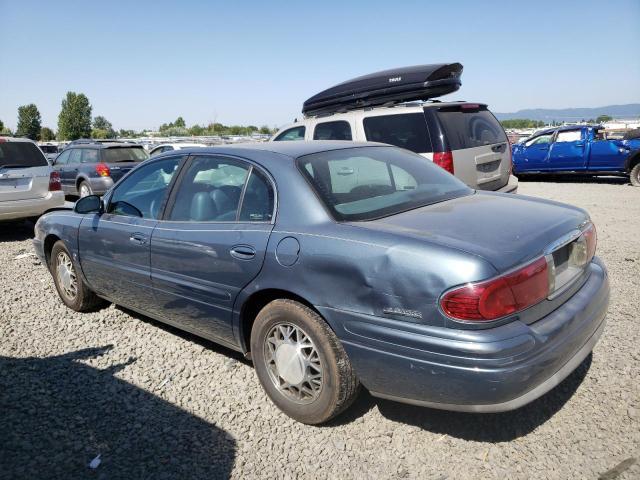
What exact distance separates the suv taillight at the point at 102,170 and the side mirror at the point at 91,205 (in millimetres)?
8272

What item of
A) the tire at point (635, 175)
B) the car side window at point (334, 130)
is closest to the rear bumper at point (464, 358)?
the car side window at point (334, 130)

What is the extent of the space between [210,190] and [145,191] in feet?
A: 2.83

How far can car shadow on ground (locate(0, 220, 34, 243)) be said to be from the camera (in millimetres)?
8707

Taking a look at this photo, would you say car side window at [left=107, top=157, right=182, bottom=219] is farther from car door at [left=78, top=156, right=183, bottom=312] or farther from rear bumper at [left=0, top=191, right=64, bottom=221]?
rear bumper at [left=0, top=191, right=64, bottom=221]

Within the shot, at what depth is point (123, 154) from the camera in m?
12.5

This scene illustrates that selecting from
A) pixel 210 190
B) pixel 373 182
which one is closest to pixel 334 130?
pixel 210 190

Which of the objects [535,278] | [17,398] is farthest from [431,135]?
[17,398]

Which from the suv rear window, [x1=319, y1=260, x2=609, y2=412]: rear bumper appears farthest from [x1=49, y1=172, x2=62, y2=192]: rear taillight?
[x1=319, y1=260, x2=609, y2=412]: rear bumper

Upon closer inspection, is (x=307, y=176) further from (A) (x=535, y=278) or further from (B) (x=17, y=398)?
(B) (x=17, y=398)

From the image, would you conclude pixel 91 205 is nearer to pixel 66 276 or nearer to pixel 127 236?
pixel 127 236

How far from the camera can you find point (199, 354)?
3807mm

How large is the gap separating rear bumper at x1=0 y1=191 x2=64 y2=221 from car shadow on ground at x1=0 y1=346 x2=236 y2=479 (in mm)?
5556

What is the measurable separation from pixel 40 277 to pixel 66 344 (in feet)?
7.96

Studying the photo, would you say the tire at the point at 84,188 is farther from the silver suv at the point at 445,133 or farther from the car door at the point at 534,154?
the car door at the point at 534,154
